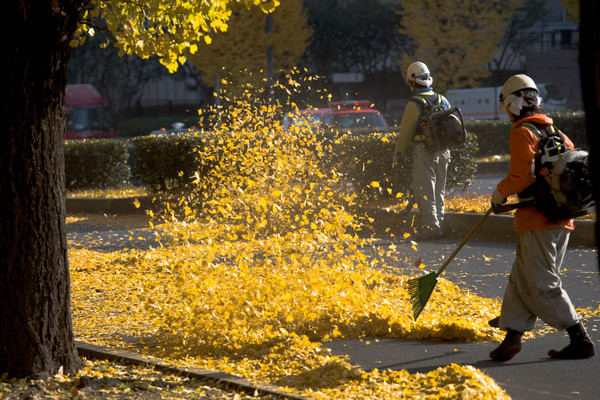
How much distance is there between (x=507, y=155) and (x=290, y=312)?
20.0 metres

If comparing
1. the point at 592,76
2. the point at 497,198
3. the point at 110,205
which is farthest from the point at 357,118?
the point at 592,76

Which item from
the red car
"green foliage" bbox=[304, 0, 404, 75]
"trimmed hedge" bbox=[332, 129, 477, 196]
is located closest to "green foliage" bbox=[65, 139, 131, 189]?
the red car

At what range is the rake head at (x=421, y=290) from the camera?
5832mm

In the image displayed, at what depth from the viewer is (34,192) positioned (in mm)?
5059

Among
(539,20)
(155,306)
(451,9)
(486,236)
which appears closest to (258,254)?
(486,236)

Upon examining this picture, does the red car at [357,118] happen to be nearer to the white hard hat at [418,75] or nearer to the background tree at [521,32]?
the white hard hat at [418,75]

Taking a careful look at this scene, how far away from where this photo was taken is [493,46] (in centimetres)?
3659

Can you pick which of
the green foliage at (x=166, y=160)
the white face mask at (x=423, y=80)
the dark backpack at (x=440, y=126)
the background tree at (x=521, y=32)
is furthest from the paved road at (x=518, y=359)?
the background tree at (x=521, y=32)

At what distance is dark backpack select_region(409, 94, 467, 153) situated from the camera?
10.1 meters

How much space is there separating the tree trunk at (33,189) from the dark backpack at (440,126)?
5694 mm

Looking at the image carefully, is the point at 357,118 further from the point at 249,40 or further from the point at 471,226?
the point at 249,40

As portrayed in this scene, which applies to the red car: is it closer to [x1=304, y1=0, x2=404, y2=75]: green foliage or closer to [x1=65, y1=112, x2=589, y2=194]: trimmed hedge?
[x1=65, y1=112, x2=589, y2=194]: trimmed hedge

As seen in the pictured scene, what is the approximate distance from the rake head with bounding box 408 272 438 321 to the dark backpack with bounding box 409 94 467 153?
4.43 meters

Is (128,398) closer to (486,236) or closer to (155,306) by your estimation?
(155,306)
